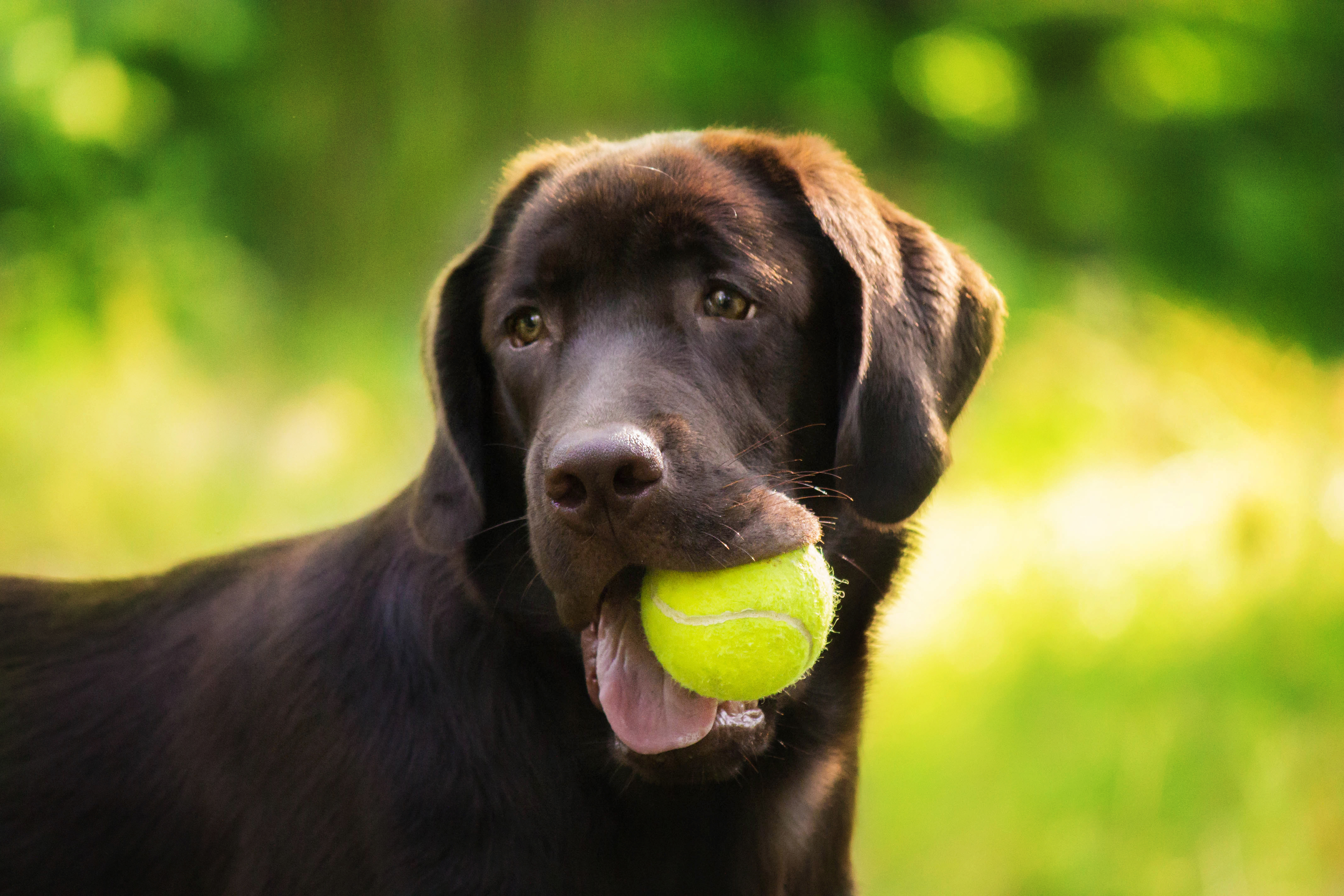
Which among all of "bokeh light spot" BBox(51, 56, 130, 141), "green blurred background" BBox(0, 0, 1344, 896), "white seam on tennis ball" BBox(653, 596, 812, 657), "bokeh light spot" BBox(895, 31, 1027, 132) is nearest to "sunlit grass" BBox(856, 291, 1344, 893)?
"green blurred background" BBox(0, 0, 1344, 896)

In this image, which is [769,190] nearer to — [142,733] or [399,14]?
[142,733]

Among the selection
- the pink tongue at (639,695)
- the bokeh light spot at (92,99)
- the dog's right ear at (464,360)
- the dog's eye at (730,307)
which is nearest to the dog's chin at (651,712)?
the pink tongue at (639,695)

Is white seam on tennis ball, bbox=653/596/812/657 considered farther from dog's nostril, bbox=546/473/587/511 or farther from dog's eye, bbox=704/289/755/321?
dog's eye, bbox=704/289/755/321

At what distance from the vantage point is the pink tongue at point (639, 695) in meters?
2.12

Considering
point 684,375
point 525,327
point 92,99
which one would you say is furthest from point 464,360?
point 92,99

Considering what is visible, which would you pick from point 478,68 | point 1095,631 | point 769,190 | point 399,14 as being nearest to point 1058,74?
point 478,68

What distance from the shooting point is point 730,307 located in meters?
2.37

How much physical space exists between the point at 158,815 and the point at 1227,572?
374cm

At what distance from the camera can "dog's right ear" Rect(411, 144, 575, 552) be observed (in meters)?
2.48

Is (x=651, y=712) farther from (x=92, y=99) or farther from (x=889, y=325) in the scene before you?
(x=92, y=99)

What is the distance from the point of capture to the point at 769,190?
99.9 inches

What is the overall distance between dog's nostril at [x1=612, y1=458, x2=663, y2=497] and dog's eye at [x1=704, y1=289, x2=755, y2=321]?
1.54ft

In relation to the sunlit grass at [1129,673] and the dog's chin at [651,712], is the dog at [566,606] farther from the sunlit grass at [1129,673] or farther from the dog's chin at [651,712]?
the sunlit grass at [1129,673]

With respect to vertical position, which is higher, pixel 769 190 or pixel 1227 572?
pixel 769 190
